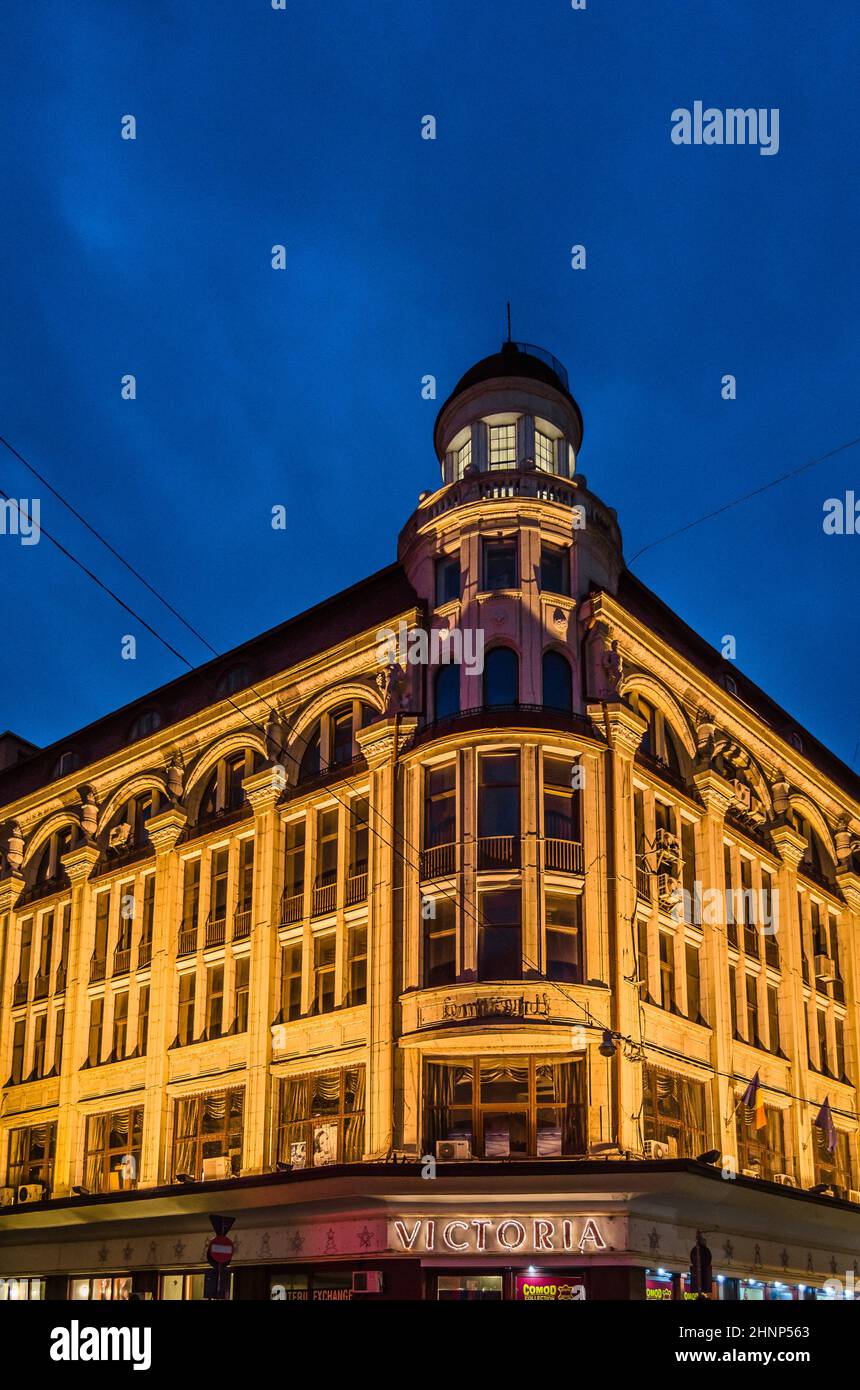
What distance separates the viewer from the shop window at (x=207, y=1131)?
38.7 metres

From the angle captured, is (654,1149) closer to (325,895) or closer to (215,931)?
(325,895)

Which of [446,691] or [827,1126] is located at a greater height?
[446,691]

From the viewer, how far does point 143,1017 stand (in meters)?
43.5

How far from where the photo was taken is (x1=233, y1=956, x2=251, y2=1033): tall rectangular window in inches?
1566

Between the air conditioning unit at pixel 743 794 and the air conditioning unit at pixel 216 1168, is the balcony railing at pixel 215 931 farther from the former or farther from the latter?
the air conditioning unit at pixel 743 794

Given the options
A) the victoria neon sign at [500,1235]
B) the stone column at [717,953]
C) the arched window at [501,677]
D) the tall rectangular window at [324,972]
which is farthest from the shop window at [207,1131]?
the arched window at [501,677]

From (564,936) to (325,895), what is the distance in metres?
7.58

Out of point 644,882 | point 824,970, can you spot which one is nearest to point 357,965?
point 644,882

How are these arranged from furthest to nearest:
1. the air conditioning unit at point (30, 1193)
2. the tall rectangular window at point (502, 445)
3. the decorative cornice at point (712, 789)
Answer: the air conditioning unit at point (30, 1193), the decorative cornice at point (712, 789), the tall rectangular window at point (502, 445)

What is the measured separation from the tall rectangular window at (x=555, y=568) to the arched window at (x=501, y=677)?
2360 millimetres

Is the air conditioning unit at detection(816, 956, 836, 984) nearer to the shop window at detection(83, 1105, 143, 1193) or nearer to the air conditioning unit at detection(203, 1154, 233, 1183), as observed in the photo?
the air conditioning unit at detection(203, 1154, 233, 1183)

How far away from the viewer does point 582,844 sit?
114 feet
